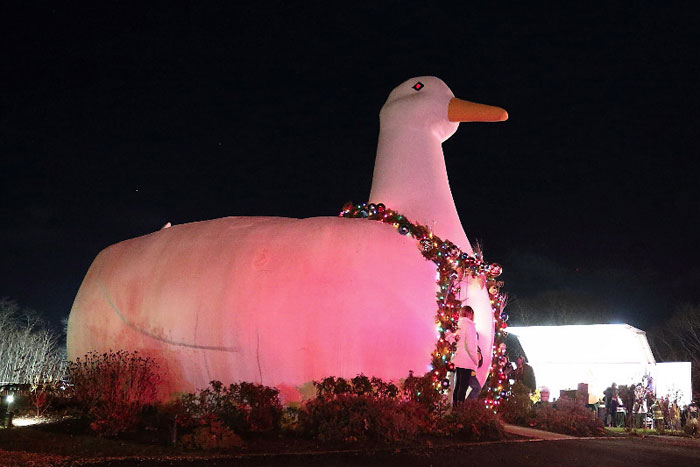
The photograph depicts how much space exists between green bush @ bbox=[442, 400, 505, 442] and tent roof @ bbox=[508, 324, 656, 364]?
11122mm

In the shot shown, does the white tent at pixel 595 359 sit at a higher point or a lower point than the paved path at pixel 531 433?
higher

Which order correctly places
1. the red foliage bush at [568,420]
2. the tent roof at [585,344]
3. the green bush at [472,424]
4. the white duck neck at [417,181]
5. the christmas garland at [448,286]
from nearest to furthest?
the green bush at [472,424], the christmas garland at [448,286], the white duck neck at [417,181], the red foliage bush at [568,420], the tent roof at [585,344]

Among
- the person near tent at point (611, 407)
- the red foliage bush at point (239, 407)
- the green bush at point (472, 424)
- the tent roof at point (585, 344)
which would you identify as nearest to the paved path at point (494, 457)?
the green bush at point (472, 424)

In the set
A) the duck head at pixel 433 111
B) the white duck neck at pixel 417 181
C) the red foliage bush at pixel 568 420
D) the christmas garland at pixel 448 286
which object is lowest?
the red foliage bush at pixel 568 420

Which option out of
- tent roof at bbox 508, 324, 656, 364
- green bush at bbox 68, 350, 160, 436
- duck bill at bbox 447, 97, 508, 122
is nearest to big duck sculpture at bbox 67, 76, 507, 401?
green bush at bbox 68, 350, 160, 436

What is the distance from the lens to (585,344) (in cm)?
2108

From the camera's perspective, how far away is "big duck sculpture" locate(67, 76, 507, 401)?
10.1 meters

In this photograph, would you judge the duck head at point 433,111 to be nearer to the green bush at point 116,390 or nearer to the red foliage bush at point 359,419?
the red foliage bush at point 359,419

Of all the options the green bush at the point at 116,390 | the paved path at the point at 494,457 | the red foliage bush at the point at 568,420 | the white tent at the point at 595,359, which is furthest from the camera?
the white tent at the point at 595,359

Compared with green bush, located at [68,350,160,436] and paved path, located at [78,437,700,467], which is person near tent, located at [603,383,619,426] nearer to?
paved path, located at [78,437,700,467]

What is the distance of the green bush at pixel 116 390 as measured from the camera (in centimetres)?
927

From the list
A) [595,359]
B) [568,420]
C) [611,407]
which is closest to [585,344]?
[595,359]

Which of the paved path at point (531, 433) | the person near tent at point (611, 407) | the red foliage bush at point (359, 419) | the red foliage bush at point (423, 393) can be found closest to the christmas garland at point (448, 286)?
the red foliage bush at point (423, 393)

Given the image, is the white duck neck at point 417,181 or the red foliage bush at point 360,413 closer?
the red foliage bush at point 360,413
